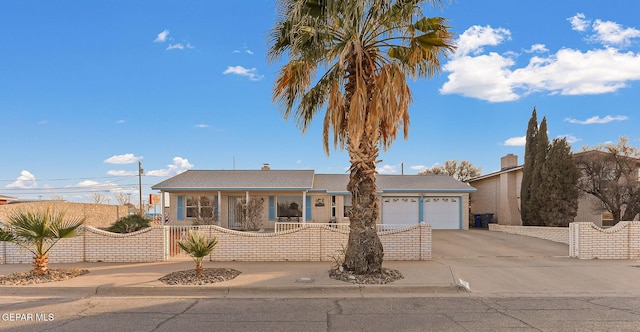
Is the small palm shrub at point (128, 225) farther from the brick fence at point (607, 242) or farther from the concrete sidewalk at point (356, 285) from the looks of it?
the brick fence at point (607, 242)

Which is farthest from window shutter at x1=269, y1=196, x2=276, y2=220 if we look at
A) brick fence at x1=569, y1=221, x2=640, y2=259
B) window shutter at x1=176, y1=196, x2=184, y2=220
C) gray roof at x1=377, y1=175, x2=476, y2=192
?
brick fence at x1=569, y1=221, x2=640, y2=259

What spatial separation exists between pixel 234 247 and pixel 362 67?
631 centimetres

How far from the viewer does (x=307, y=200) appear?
2288cm

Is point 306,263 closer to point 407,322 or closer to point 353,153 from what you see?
point 353,153

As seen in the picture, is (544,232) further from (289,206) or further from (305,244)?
(289,206)

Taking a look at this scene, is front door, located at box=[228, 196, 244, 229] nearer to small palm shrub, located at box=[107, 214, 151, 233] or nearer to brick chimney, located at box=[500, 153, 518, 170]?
small palm shrub, located at box=[107, 214, 151, 233]

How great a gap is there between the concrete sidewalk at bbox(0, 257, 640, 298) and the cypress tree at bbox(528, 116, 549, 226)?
8809 mm

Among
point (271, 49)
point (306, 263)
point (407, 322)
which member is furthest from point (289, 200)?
point (407, 322)

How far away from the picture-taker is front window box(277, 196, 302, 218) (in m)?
23.0

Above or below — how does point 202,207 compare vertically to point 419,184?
below

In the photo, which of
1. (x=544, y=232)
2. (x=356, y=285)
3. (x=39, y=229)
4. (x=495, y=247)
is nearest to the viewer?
(x=356, y=285)

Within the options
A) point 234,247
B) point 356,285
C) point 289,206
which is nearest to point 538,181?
point 289,206

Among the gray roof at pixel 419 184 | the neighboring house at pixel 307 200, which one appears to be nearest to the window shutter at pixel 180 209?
the neighboring house at pixel 307 200

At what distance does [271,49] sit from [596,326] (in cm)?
880
